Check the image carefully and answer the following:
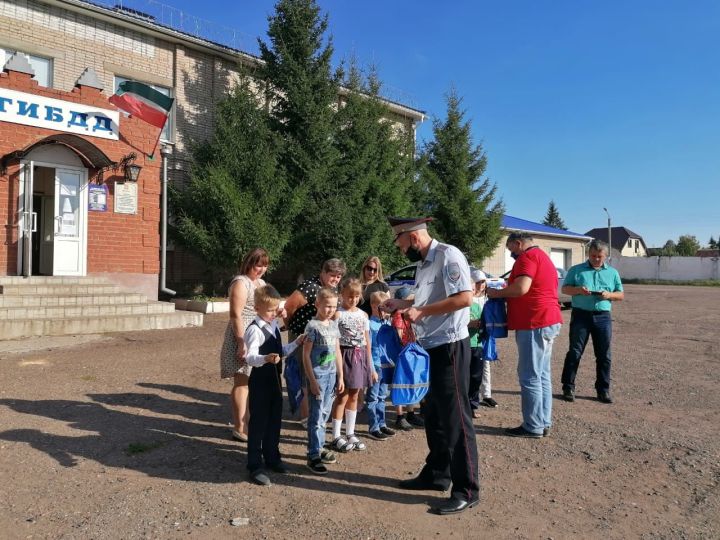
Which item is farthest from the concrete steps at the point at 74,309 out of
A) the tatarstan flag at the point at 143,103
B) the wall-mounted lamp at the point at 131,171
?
the tatarstan flag at the point at 143,103

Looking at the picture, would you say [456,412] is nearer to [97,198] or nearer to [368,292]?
[368,292]

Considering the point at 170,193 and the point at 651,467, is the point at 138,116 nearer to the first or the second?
the point at 170,193

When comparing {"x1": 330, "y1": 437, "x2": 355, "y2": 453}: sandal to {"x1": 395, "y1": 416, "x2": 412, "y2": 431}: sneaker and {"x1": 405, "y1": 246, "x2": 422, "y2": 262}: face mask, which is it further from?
{"x1": 405, "y1": 246, "x2": 422, "y2": 262}: face mask

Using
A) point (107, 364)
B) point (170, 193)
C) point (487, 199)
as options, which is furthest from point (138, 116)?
point (487, 199)

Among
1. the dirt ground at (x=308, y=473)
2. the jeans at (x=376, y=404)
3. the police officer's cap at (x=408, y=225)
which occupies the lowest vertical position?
the dirt ground at (x=308, y=473)

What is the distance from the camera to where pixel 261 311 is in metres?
4.02

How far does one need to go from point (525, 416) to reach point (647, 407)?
1939 mm

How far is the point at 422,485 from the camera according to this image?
12.5 ft

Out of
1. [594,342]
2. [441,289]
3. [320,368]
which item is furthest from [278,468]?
[594,342]

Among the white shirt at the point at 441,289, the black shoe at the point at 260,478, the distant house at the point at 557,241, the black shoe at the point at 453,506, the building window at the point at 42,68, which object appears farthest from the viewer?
the distant house at the point at 557,241

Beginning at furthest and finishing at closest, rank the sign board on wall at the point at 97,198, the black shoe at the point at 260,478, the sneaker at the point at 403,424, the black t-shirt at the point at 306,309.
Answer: the sign board on wall at the point at 97,198, the sneaker at the point at 403,424, the black t-shirt at the point at 306,309, the black shoe at the point at 260,478

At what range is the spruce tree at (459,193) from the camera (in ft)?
75.3

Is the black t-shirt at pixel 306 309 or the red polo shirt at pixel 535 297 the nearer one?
the black t-shirt at pixel 306 309

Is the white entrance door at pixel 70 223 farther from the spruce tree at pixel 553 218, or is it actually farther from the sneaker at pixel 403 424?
the spruce tree at pixel 553 218
